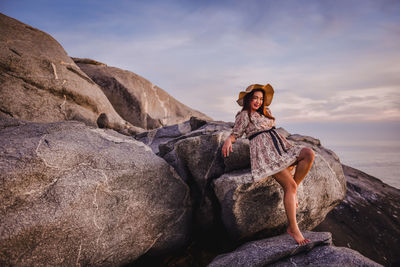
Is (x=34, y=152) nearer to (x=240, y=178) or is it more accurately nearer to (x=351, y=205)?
(x=240, y=178)

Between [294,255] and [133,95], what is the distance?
9.89m

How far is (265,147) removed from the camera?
142 inches

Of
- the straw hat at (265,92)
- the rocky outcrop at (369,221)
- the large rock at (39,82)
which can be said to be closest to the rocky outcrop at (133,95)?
the large rock at (39,82)

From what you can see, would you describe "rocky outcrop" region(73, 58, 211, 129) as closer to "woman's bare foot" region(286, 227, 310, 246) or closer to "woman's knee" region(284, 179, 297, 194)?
"woman's knee" region(284, 179, 297, 194)

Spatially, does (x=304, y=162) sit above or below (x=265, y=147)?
below

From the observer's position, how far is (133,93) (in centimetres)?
1098

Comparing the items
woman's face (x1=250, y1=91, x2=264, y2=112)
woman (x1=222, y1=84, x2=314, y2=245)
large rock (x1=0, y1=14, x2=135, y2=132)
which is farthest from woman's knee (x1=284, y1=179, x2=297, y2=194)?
large rock (x1=0, y1=14, x2=135, y2=132)

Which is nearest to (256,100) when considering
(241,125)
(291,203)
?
(241,125)

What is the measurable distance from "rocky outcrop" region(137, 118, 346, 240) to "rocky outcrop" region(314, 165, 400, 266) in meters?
2.63

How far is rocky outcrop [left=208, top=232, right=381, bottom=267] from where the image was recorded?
9.05 feet

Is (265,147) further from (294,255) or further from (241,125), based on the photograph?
(294,255)

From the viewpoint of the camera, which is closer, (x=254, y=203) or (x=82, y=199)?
→ (x=82, y=199)

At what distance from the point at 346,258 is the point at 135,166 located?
10.7 ft

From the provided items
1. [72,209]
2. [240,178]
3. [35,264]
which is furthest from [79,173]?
[240,178]
